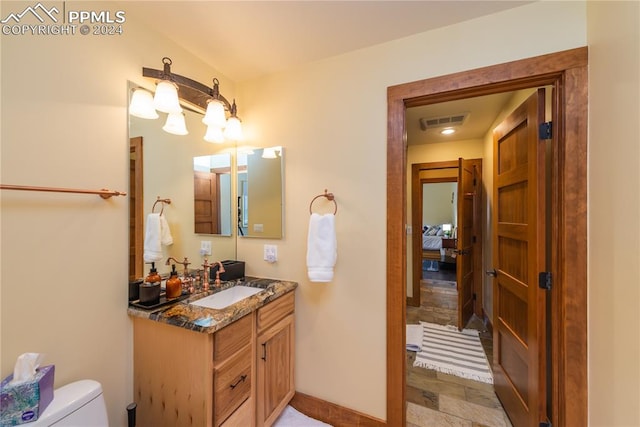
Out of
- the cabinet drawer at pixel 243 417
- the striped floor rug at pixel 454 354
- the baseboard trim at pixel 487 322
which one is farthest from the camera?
the baseboard trim at pixel 487 322

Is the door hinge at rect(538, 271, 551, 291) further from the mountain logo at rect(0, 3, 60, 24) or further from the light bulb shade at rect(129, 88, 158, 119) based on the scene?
the mountain logo at rect(0, 3, 60, 24)

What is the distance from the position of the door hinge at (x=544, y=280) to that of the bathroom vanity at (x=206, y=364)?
1533 millimetres

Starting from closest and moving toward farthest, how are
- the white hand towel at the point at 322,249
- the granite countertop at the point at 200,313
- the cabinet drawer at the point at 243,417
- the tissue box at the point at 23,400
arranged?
the tissue box at the point at 23,400
the granite countertop at the point at 200,313
the cabinet drawer at the point at 243,417
the white hand towel at the point at 322,249

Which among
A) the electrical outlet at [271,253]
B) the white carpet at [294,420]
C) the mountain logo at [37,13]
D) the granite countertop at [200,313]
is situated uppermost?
the mountain logo at [37,13]

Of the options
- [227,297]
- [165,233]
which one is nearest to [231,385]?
[227,297]

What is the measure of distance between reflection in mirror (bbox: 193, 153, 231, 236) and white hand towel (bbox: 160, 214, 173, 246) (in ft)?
0.74

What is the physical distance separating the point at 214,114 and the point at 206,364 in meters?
1.46

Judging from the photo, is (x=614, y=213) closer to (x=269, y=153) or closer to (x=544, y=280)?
(x=544, y=280)

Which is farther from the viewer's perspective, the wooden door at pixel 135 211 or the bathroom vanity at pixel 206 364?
the wooden door at pixel 135 211

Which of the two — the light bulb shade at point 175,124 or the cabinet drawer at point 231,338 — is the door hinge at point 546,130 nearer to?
the cabinet drawer at point 231,338

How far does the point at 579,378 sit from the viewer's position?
117cm

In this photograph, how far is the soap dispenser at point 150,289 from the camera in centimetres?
128

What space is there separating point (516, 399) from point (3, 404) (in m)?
2.54

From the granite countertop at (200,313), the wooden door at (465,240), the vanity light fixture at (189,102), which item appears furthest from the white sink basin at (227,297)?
the wooden door at (465,240)
